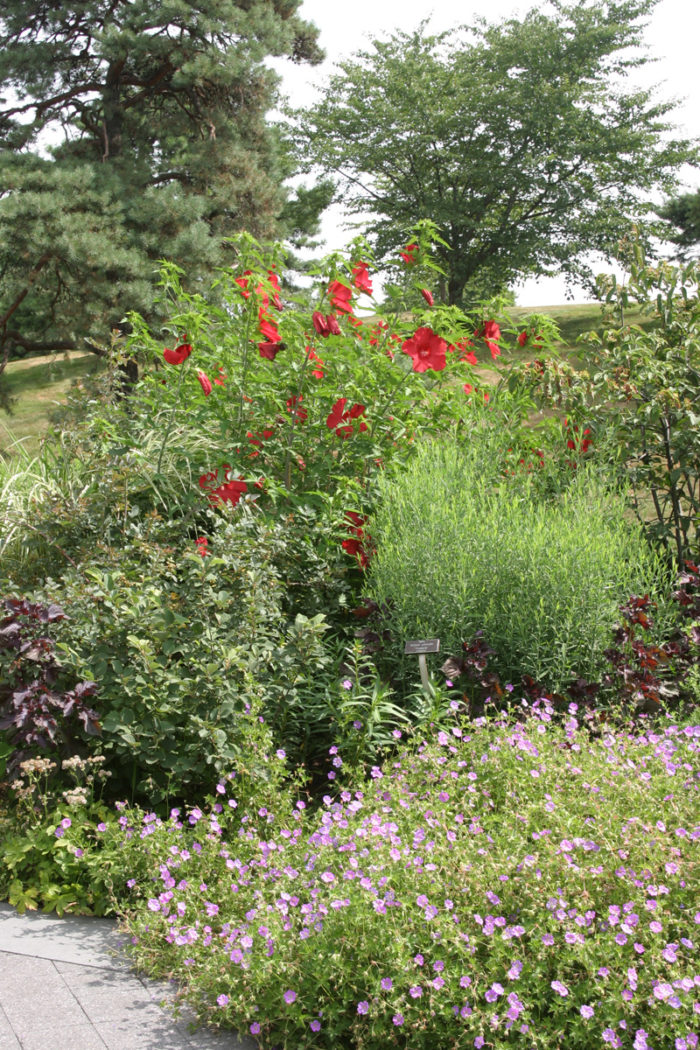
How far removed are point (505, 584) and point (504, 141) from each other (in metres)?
16.3

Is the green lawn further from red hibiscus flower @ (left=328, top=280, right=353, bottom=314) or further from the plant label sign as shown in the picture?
the plant label sign

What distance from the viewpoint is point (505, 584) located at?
3.31 metres

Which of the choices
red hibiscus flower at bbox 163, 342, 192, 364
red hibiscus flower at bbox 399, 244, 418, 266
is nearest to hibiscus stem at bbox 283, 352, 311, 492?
red hibiscus flower at bbox 163, 342, 192, 364

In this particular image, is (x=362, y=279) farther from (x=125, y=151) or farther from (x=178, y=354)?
(x=125, y=151)

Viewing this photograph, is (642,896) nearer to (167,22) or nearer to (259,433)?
(259,433)

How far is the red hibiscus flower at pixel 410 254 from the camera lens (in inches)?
159

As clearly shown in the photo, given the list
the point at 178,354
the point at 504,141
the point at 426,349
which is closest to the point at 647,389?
the point at 426,349

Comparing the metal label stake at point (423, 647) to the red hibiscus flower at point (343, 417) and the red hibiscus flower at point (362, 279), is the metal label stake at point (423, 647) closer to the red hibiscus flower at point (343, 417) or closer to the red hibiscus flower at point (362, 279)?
the red hibiscus flower at point (343, 417)

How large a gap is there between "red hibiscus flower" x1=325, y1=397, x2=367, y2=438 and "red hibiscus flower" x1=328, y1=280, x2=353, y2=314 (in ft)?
1.32

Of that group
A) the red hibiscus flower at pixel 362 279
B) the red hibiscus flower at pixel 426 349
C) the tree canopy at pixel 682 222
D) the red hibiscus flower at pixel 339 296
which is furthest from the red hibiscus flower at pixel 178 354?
the tree canopy at pixel 682 222

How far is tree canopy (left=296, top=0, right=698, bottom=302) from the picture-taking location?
653 inches

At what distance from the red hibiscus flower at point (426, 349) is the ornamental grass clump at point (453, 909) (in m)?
1.78

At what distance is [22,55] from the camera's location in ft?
40.1

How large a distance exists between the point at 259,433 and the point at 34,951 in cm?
237
